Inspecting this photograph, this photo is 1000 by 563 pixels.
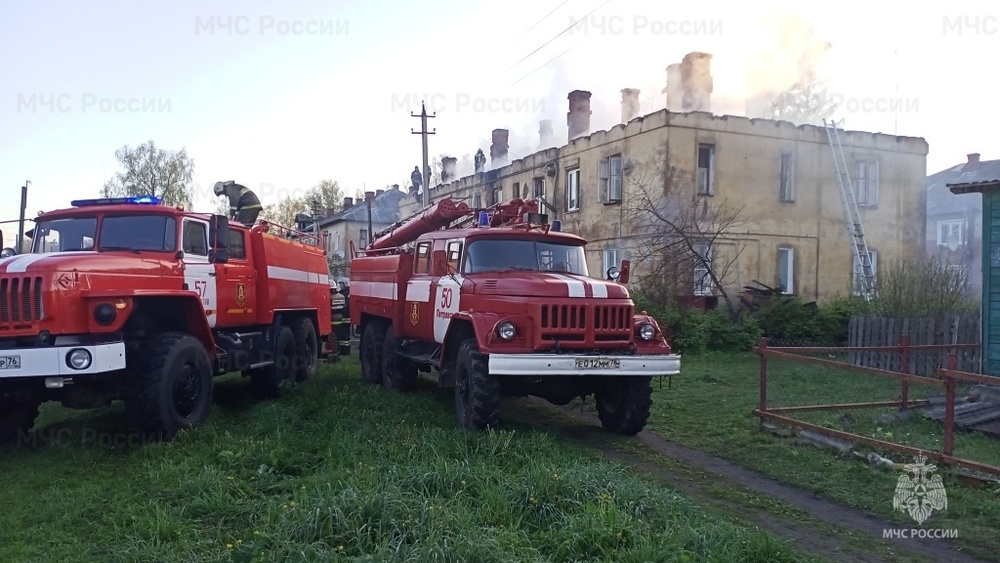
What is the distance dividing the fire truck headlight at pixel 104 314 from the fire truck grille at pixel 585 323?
13.6ft

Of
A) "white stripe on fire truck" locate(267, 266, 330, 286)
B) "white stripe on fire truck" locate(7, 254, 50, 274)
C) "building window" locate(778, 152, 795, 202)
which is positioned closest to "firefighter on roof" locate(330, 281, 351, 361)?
"white stripe on fire truck" locate(267, 266, 330, 286)

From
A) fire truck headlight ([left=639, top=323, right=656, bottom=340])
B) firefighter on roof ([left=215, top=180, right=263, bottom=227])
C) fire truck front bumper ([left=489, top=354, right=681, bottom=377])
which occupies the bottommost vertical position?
fire truck front bumper ([left=489, top=354, right=681, bottom=377])

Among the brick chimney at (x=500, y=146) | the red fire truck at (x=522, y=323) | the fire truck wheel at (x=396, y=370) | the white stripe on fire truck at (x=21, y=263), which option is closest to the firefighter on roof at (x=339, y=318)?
the fire truck wheel at (x=396, y=370)

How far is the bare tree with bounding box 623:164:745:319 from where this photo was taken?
19.3 m

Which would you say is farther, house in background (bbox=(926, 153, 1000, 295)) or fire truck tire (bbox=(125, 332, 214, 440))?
house in background (bbox=(926, 153, 1000, 295))

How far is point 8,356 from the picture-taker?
6855 mm

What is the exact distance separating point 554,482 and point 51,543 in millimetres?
3476

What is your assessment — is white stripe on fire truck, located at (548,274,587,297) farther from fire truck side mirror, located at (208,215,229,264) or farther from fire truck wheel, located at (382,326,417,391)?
fire truck side mirror, located at (208,215,229,264)

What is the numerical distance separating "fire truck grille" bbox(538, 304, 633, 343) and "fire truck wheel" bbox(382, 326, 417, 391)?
3.98m

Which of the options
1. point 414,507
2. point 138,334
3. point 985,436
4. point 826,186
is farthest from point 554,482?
point 826,186

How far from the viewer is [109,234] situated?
853 centimetres

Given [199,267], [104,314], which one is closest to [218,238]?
[199,267]

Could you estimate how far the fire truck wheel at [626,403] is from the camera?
28.1ft

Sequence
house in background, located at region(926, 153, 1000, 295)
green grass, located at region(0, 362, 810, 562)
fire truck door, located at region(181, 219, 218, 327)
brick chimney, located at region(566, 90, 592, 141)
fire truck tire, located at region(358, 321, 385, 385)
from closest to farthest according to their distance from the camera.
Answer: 1. green grass, located at region(0, 362, 810, 562)
2. fire truck door, located at region(181, 219, 218, 327)
3. fire truck tire, located at region(358, 321, 385, 385)
4. brick chimney, located at region(566, 90, 592, 141)
5. house in background, located at region(926, 153, 1000, 295)
